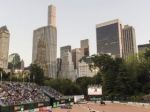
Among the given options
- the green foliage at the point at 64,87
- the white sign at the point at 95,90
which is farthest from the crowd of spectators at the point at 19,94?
the green foliage at the point at 64,87

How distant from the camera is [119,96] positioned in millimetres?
92562

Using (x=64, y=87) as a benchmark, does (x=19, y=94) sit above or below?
below

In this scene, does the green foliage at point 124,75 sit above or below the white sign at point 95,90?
above

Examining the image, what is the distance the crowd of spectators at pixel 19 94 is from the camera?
57.7 meters

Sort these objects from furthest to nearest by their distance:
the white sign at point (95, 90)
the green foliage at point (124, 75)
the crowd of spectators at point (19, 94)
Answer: the green foliage at point (124, 75), the white sign at point (95, 90), the crowd of spectators at point (19, 94)

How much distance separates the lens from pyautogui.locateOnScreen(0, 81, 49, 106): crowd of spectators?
2270 inches

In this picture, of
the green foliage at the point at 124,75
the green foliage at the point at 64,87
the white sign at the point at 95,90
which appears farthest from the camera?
the green foliage at the point at 64,87

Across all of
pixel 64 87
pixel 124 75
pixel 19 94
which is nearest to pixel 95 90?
pixel 124 75

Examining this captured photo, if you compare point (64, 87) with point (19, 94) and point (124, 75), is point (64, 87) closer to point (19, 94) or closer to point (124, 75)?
point (124, 75)

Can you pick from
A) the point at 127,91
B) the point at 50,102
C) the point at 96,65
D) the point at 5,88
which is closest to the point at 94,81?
the point at 96,65

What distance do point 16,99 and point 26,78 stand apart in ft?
186

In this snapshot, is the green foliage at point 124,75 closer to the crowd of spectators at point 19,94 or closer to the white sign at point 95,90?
the white sign at point 95,90

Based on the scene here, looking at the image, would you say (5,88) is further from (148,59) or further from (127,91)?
(148,59)

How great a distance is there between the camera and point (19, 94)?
214ft
